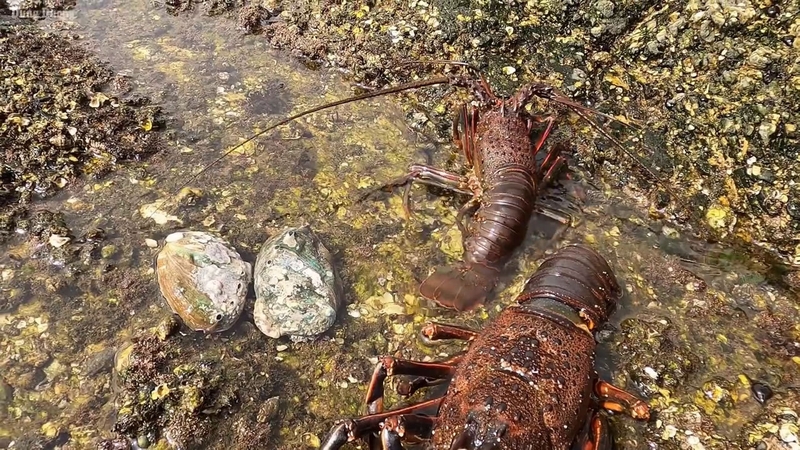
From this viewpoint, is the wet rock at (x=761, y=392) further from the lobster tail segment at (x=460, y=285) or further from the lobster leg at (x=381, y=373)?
the lobster leg at (x=381, y=373)

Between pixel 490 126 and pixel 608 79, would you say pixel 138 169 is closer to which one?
pixel 490 126

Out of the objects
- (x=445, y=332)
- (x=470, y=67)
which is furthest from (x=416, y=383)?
(x=470, y=67)

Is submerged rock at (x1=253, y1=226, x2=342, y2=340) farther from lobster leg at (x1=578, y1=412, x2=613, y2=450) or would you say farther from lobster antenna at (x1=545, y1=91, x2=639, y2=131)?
lobster antenna at (x1=545, y1=91, x2=639, y2=131)

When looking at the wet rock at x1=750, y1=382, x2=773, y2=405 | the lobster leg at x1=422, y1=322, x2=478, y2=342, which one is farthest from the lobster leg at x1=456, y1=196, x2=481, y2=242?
the wet rock at x1=750, y1=382, x2=773, y2=405

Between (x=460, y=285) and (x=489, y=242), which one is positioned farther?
(x=489, y=242)

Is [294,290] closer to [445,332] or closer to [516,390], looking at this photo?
[445,332]

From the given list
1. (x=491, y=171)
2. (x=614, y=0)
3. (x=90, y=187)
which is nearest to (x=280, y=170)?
(x=90, y=187)
